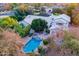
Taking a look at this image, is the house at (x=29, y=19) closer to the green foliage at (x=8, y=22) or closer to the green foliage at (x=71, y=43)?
the green foliage at (x=8, y=22)

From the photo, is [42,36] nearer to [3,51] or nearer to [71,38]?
[71,38]

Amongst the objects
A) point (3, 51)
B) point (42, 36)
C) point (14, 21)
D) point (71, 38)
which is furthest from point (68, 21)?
point (3, 51)

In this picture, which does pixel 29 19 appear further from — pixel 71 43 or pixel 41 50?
pixel 71 43

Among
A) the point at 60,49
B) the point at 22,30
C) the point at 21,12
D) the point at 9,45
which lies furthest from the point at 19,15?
the point at 60,49

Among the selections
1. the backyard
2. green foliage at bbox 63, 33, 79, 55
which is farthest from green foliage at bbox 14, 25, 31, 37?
green foliage at bbox 63, 33, 79, 55

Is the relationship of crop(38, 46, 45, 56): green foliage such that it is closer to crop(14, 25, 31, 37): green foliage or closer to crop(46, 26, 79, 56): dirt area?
crop(46, 26, 79, 56): dirt area

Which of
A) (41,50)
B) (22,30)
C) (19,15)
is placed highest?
(19,15)

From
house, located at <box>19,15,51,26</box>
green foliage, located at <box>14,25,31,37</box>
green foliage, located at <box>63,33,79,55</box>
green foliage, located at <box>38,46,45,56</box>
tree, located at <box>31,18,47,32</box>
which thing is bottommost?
green foliage, located at <box>38,46,45,56</box>

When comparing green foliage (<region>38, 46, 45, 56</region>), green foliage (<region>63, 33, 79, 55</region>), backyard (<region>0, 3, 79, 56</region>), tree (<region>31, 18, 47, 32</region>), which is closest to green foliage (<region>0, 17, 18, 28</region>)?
backyard (<region>0, 3, 79, 56</region>)

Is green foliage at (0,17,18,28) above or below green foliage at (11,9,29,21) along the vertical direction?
below
